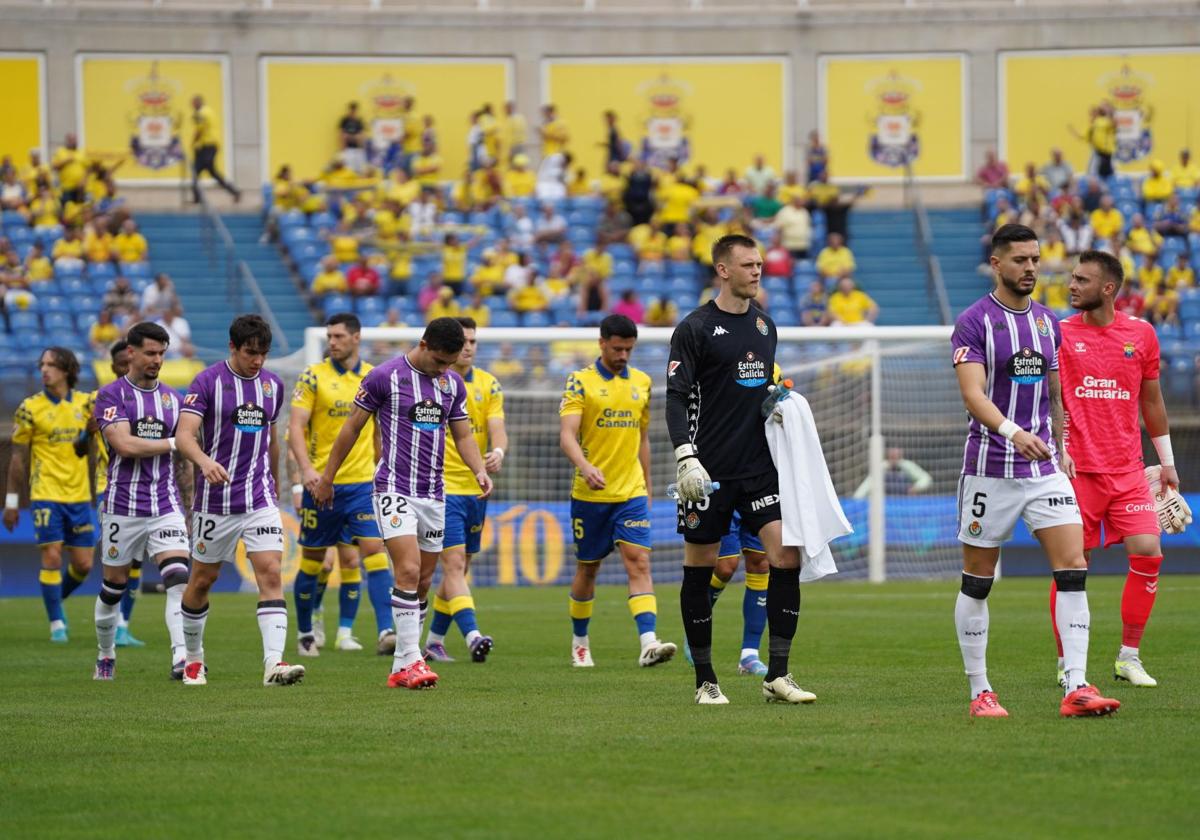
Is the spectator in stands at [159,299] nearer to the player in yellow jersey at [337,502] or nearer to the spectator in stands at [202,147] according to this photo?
the spectator in stands at [202,147]

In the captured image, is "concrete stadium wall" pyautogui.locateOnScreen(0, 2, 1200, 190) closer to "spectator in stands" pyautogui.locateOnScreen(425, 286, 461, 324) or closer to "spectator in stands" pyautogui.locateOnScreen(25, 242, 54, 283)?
"spectator in stands" pyautogui.locateOnScreen(25, 242, 54, 283)

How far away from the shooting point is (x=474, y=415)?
13.8 m

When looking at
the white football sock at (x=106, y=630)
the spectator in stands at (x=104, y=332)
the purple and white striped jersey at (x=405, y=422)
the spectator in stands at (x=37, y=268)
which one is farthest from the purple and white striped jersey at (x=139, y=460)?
the spectator in stands at (x=37, y=268)

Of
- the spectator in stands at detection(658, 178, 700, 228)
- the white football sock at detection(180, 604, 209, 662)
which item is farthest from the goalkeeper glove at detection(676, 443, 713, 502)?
the spectator in stands at detection(658, 178, 700, 228)

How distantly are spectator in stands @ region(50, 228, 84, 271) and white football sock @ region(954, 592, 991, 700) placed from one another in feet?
79.7

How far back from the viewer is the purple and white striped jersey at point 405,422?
11203mm

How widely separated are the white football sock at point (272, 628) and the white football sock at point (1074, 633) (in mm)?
4798

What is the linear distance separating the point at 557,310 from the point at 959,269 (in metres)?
7.93

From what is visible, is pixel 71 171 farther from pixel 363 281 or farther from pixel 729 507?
pixel 729 507

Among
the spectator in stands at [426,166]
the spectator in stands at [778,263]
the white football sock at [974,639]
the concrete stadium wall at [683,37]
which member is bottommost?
the white football sock at [974,639]

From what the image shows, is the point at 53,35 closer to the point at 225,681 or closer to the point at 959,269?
the point at 959,269

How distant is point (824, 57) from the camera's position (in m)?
36.3

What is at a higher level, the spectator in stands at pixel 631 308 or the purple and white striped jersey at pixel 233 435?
the spectator in stands at pixel 631 308

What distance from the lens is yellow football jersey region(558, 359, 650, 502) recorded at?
42.2 ft
